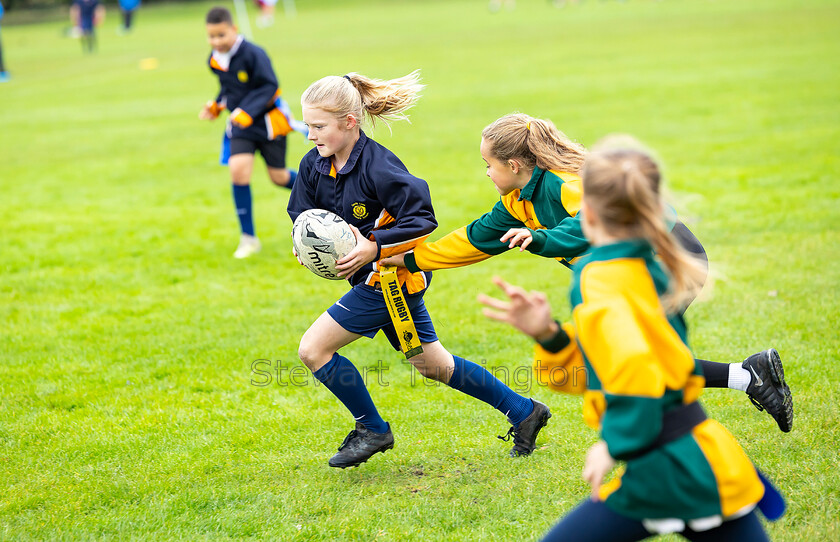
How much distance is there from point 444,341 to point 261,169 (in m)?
6.68

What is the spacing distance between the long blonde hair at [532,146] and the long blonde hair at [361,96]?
52 cm

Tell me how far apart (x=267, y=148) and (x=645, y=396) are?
632 cm

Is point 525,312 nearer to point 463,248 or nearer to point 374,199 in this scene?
point 463,248

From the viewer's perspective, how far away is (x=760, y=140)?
449 inches

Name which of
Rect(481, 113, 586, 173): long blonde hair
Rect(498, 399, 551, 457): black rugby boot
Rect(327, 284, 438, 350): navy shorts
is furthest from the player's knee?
Rect(481, 113, 586, 173): long blonde hair

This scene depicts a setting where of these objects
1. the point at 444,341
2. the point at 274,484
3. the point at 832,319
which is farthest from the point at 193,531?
the point at 832,319

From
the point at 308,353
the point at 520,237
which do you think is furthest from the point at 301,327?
the point at 520,237

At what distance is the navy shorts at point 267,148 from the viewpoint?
7.85 m

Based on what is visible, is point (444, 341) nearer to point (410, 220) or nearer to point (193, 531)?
point (410, 220)

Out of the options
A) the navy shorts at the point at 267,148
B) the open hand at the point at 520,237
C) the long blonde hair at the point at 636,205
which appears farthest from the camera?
the navy shorts at the point at 267,148

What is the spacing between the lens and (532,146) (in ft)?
12.7

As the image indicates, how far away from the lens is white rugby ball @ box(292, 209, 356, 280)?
3811 mm

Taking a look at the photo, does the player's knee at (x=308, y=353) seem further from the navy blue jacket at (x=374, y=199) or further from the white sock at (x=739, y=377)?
the white sock at (x=739, y=377)

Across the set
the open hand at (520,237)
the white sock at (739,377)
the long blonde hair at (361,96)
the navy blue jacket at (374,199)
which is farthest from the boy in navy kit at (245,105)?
the white sock at (739,377)
